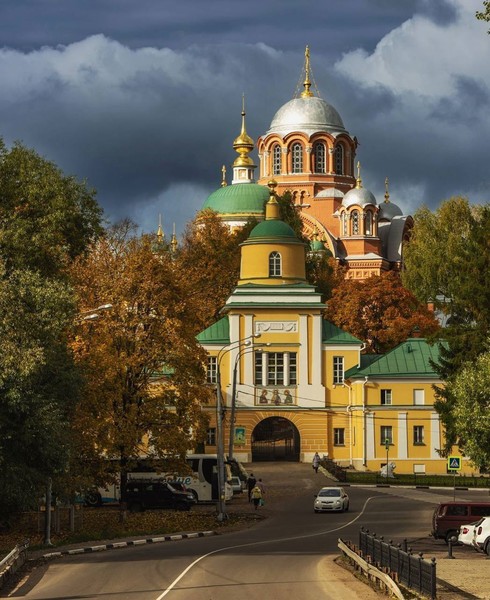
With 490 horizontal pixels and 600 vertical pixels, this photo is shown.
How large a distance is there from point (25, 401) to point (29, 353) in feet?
3.89

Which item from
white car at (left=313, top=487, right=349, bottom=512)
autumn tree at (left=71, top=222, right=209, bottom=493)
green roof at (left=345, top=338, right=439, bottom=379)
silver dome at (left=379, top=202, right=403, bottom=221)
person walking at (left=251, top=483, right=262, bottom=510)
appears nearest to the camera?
autumn tree at (left=71, top=222, right=209, bottom=493)

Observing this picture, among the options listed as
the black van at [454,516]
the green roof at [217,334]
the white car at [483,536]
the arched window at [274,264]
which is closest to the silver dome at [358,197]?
the arched window at [274,264]

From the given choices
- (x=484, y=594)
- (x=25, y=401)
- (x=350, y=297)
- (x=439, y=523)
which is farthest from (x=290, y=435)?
(x=484, y=594)

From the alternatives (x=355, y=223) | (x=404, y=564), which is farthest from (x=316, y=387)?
(x=404, y=564)

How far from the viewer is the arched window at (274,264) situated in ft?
282

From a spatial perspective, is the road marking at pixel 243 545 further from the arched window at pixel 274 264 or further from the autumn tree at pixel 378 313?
the autumn tree at pixel 378 313

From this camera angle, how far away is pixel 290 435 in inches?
3519

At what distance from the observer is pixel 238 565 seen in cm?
3416

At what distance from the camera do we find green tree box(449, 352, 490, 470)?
154 feet

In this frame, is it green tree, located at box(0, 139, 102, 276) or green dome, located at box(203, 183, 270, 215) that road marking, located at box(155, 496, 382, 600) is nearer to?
green tree, located at box(0, 139, 102, 276)

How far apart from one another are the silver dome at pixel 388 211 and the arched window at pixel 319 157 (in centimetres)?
835

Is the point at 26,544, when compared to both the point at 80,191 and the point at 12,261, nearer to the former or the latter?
the point at 12,261

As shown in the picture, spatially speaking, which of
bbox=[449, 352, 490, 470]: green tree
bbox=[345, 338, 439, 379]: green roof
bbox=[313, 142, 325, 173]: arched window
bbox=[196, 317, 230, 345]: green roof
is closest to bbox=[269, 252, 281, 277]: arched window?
bbox=[196, 317, 230, 345]: green roof

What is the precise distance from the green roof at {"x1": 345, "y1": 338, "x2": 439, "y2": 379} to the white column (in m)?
2.27
